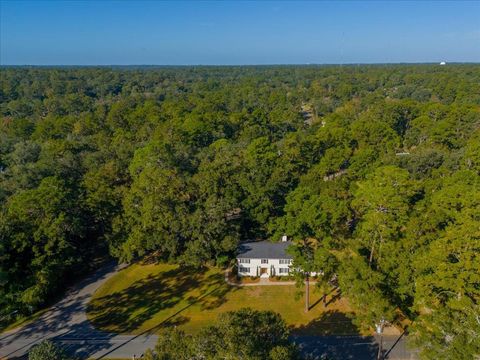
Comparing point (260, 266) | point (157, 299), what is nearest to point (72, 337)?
point (157, 299)

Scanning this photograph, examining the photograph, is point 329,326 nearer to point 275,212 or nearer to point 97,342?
point 275,212

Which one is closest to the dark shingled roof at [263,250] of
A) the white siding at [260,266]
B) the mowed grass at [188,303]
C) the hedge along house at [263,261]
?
the hedge along house at [263,261]

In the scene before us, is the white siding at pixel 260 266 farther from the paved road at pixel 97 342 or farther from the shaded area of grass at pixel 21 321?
the shaded area of grass at pixel 21 321

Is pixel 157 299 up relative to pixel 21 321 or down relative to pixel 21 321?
up

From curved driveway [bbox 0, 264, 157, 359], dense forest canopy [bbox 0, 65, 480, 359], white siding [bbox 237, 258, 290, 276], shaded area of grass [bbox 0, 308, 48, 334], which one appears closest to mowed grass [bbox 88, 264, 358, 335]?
curved driveway [bbox 0, 264, 157, 359]

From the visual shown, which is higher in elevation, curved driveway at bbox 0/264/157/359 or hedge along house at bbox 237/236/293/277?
hedge along house at bbox 237/236/293/277

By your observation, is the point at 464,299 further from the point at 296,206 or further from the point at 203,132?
the point at 203,132

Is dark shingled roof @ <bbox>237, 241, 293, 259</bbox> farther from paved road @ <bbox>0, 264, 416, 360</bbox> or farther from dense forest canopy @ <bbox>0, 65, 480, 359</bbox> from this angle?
paved road @ <bbox>0, 264, 416, 360</bbox>
